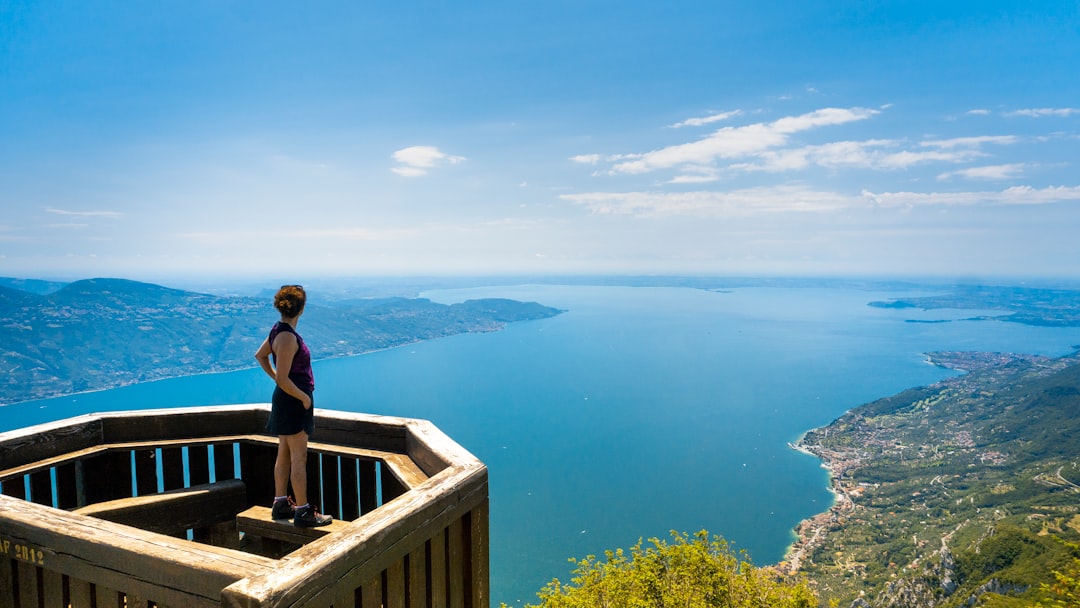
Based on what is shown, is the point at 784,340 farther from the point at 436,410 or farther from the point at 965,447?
the point at 436,410

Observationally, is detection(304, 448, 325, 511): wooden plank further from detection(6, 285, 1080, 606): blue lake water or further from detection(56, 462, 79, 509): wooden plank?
detection(6, 285, 1080, 606): blue lake water

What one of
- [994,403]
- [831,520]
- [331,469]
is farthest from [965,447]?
[331,469]

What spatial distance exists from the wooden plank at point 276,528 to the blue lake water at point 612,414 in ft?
168

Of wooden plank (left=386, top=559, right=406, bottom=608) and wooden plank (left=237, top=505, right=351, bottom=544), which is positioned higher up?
wooden plank (left=386, top=559, right=406, bottom=608)

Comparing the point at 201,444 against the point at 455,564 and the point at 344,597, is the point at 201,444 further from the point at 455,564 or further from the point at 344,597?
the point at 344,597

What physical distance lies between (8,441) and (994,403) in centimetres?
16140

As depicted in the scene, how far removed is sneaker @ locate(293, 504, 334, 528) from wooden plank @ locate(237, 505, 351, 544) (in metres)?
0.02

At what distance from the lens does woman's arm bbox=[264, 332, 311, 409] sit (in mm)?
3018

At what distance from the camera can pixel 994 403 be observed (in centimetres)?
12800

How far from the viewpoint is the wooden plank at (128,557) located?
6.10ft

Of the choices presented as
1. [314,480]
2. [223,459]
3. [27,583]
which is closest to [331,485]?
[314,480]

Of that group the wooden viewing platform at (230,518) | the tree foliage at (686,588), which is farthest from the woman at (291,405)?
the tree foliage at (686,588)

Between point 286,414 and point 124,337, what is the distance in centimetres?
19940

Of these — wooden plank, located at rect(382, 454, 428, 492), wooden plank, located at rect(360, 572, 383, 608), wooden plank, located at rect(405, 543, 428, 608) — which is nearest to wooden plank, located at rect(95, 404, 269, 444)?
wooden plank, located at rect(382, 454, 428, 492)
